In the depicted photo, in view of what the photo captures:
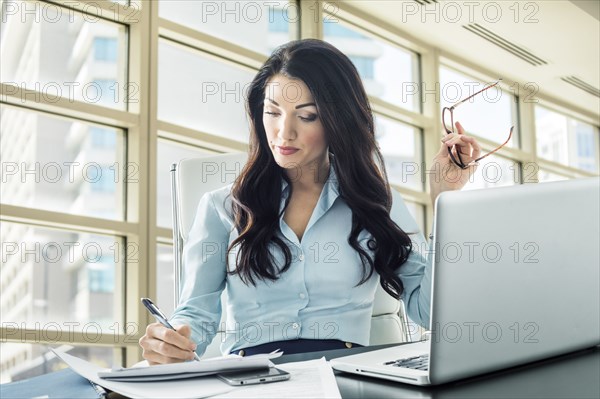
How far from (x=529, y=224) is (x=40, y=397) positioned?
0.60 metres

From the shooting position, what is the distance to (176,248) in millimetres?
1736

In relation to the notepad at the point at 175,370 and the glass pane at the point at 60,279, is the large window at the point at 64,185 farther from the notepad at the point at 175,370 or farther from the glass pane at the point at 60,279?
the notepad at the point at 175,370

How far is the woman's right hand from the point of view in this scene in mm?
1012

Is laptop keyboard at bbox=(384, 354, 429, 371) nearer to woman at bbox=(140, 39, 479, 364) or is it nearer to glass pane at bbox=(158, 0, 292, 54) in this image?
woman at bbox=(140, 39, 479, 364)

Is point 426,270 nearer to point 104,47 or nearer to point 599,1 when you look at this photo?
point 104,47

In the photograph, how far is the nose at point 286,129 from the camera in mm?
1481

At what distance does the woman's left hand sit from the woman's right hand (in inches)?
24.3

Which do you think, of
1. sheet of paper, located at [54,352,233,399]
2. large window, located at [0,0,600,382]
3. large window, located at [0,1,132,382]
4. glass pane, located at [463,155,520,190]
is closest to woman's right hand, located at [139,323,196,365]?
sheet of paper, located at [54,352,233,399]

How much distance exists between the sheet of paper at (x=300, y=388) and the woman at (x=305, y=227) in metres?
0.52

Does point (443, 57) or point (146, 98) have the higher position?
point (443, 57)

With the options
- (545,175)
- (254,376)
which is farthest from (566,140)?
(254,376)

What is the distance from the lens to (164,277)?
2.93 meters

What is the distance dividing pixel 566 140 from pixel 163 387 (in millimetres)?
6110

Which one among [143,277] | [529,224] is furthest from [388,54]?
[529,224]
